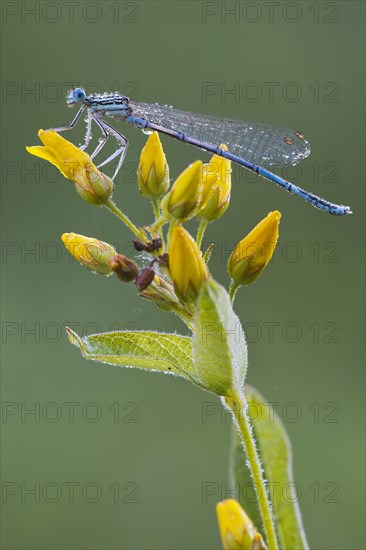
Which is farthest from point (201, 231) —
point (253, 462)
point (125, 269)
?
point (253, 462)

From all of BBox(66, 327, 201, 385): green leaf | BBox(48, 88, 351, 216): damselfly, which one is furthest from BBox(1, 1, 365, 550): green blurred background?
BBox(66, 327, 201, 385): green leaf

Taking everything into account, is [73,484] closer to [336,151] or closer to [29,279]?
[29,279]

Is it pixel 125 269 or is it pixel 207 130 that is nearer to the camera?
pixel 125 269

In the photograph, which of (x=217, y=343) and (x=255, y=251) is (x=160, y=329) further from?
(x=217, y=343)

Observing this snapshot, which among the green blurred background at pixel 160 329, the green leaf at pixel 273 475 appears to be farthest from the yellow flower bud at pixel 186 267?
the green blurred background at pixel 160 329

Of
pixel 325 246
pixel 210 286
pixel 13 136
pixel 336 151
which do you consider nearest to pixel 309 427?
pixel 325 246

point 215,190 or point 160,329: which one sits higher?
point 215,190

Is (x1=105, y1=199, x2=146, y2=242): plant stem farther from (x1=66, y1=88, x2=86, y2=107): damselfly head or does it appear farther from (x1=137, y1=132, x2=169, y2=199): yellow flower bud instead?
(x1=66, y1=88, x2=86, y2=107): damselfly head
